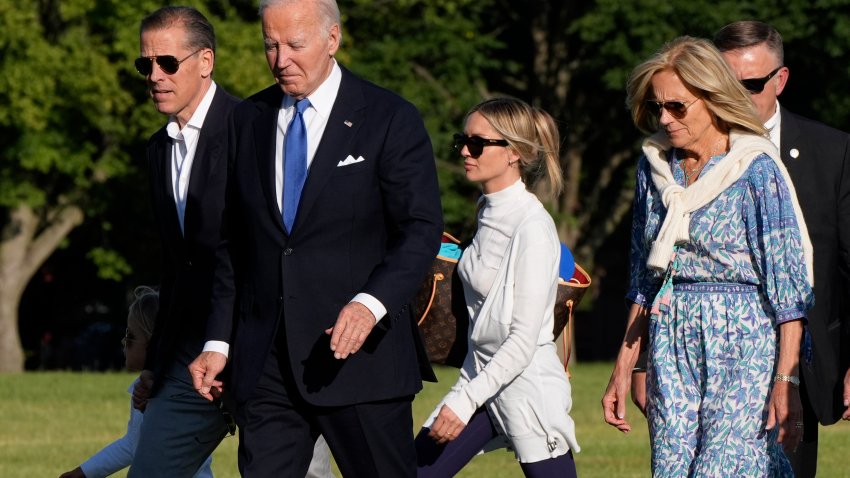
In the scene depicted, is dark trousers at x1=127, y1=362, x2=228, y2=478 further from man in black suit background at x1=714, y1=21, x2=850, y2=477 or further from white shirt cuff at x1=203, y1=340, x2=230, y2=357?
man in black suit background at x1=714, y1=21, x2=850, y2=477

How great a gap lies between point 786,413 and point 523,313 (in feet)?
3.47

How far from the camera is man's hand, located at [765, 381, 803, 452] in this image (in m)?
5.08

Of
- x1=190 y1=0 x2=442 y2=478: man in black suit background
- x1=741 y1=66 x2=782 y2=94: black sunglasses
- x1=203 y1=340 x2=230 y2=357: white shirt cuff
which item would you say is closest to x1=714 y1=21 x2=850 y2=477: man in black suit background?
x1=741 y1=66 x2=782 y2=94: black sunglasses

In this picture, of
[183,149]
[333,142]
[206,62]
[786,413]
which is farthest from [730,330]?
[206,62]

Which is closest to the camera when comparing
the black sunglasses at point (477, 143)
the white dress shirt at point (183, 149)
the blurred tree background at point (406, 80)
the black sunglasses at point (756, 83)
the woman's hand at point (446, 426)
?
the woman's hand at point (446, 426)

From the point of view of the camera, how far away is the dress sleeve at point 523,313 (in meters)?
5.74

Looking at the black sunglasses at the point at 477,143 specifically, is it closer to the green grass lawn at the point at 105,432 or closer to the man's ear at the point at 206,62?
the man's ear at the point at 206,62

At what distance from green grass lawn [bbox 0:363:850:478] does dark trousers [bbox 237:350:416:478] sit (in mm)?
6045

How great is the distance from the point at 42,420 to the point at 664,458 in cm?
1229

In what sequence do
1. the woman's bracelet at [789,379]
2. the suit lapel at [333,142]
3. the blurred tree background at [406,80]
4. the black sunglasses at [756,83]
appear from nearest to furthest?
the suit lapel at [333,142], the woman's bracelet at [789,379], the black sunglasses at [756,83], the blurred tree background at [406,80]

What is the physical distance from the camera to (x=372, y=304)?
4672 mm

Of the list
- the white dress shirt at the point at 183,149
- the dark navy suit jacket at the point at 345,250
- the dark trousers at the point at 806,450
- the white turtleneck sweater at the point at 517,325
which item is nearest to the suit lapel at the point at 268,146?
the dark navy suit jacket at the point at 345,250

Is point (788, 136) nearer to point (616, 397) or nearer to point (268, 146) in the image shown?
point (616, 397)

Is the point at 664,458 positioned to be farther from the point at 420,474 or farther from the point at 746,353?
the point at 420,474
